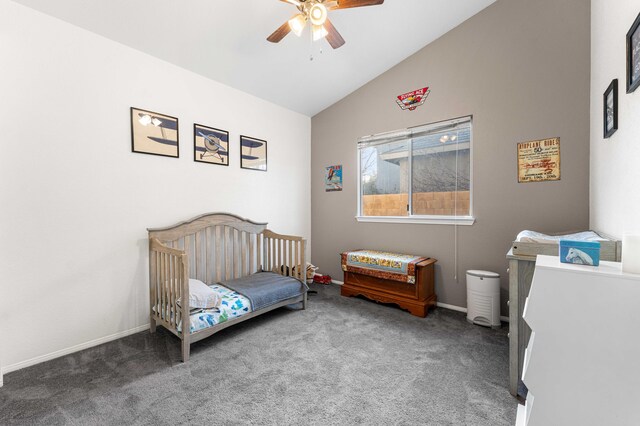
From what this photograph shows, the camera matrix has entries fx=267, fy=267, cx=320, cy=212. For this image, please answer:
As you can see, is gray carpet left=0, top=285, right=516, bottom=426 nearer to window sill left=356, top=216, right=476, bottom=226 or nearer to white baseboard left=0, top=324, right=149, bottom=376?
white baseboard left=0, top=324, right=149, bottom=376

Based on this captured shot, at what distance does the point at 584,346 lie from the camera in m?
0.92

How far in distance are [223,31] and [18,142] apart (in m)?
1.79

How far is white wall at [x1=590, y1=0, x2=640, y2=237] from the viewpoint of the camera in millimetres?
1294

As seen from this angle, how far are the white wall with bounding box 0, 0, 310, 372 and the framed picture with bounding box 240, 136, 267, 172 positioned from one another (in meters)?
0.51

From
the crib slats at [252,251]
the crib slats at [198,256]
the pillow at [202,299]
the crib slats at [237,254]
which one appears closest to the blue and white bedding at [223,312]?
the pillow at [202,299]

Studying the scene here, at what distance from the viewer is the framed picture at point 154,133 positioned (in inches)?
95.6

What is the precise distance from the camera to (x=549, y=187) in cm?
243

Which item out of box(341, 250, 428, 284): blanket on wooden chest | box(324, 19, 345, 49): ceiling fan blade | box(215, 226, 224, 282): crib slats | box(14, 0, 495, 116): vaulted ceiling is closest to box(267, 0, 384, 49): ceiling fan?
box(324, 19, 345, 49): ceiling fan blade

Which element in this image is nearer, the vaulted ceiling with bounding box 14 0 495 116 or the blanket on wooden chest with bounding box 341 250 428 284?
the vaulted ceiling with bounding box 14 0 495 116

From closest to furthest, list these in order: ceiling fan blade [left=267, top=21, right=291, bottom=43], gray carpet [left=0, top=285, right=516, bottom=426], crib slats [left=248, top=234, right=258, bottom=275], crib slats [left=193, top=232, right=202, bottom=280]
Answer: gray carpet [left=0, top=285, right=516, bottom=426] < ceiling fan blade [left=267, top=21, right=291, bottom=43] < crib slats [left=193, top=232, right=202, bottom=280] < crib slats [left=248, top=234, right=258, bottom=275]

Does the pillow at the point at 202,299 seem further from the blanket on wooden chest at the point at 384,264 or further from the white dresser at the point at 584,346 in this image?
the white dresser at the point at 584,346

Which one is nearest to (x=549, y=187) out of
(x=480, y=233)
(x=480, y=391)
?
(x=480, y=233)

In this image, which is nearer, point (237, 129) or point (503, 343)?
point (503, 343)

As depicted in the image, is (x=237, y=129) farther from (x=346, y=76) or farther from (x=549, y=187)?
(x=549, y=187)
